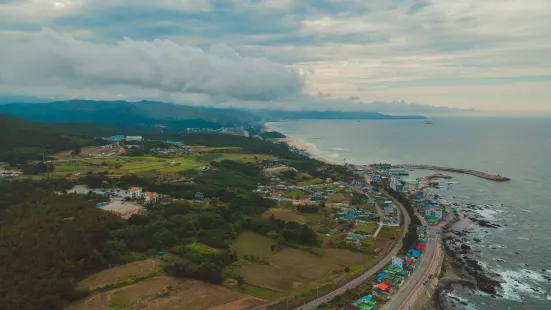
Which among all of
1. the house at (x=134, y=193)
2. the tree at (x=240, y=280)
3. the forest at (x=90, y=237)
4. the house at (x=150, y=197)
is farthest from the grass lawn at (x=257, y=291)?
the house at (x=134, y=193)

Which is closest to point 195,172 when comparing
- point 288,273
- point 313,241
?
point 313,241

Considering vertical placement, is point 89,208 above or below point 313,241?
above

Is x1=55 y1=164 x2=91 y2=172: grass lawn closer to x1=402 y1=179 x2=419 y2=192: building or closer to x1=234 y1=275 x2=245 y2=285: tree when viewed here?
x1=234 y1=275 x2=245 y2=285: tree

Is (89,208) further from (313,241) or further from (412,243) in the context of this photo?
(412,243)

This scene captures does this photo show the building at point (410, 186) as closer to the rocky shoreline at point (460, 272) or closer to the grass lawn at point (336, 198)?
the grass lawn at point (336, 198)

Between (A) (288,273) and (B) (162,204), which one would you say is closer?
(A) (288,273)

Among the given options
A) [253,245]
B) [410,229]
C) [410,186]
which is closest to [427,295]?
[410,229]

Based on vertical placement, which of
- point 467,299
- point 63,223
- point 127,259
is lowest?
point 467,299
